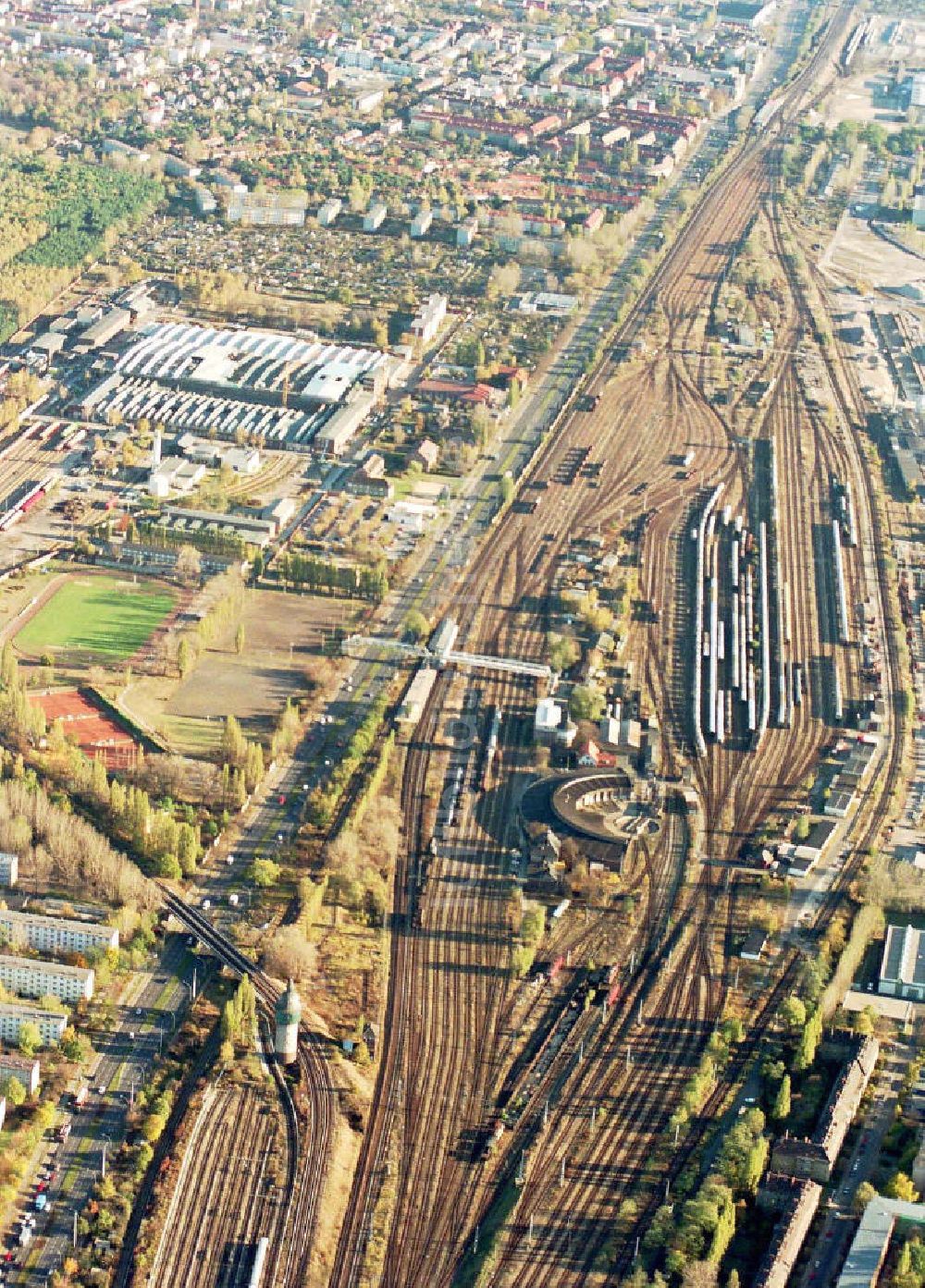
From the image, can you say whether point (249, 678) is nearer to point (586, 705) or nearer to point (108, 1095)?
point (586, 705)

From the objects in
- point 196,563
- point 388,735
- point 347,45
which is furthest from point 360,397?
point 347,45

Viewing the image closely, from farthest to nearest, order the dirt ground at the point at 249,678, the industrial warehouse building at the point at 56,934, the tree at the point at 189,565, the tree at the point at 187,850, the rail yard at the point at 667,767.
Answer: the tree at the point at 189,565 < the dirt ground at the point at 249,678 < the tree at the point at 187,850 < the industrial warehouse building at the point at 56,934 < the rail yard at the point at 667,767

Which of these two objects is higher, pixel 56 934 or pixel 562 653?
pixel 562 653

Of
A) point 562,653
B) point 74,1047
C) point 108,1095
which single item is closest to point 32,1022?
point 74,1047

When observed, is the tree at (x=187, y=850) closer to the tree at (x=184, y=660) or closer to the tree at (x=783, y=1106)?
the tree at (x=184, y=660)

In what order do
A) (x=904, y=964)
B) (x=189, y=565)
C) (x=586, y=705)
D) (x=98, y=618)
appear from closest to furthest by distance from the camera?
(x=904, y=964), (x=586, y=705), (x=98, y=618), (x=189, y=565)

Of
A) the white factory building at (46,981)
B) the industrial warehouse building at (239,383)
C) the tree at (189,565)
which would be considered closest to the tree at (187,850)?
the white factory building at (46,981)

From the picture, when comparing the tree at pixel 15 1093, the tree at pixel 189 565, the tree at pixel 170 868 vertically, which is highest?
the tree at pixel 15 1093
